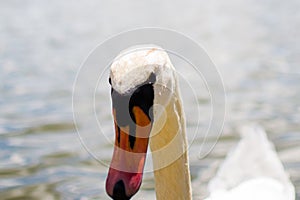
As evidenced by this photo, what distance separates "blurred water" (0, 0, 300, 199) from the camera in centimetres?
588

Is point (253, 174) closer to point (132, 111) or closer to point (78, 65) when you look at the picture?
point (132, 111)

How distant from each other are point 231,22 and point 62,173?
9632 millimetres

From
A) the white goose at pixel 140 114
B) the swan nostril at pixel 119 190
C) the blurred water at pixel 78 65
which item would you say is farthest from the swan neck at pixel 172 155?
the blurred water at pixel 78 65

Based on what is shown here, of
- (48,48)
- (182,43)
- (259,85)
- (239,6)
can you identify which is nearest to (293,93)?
(259,85)

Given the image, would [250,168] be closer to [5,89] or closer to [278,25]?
[5,89]

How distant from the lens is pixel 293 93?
331 inches

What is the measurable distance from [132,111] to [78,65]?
782 cm

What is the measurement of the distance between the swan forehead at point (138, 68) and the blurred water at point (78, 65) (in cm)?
219

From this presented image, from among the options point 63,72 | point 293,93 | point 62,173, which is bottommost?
point 62,173

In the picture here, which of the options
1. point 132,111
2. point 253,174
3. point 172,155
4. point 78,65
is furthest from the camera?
point 78,65

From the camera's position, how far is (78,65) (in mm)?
10641

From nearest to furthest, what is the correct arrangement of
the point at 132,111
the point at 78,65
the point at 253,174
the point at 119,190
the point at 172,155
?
the point at 119,190 < the point at 132,111 < the point at 172,155 < the point at 253,174 < the point at 78,65

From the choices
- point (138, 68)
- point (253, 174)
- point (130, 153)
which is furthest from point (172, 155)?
point (253, 174)

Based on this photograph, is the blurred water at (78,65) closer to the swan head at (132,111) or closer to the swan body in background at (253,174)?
the swan body in background at (253,174)
